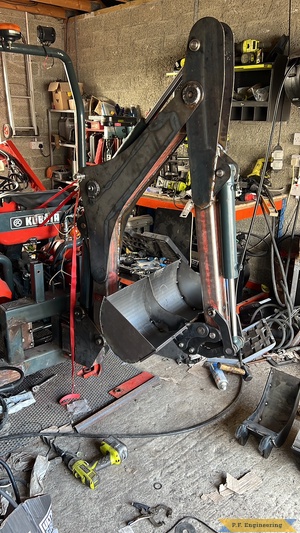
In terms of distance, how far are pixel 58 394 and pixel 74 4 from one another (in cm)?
498

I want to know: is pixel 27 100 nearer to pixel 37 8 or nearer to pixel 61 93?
pixel 61 93

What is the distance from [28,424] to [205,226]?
1.57 m

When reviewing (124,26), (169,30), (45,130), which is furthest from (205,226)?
(45,130)

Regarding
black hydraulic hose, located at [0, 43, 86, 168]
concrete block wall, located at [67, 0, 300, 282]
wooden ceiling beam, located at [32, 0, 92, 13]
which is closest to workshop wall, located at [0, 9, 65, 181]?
concrete block wall, located at [67, 0, 300, 282]

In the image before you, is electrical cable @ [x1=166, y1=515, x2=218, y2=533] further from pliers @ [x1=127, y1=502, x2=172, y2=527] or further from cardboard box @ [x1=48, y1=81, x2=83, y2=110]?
cardboard box @ [x1=48, y1=81, x2=83, y2=110]

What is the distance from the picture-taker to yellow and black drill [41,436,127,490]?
207 centimetres

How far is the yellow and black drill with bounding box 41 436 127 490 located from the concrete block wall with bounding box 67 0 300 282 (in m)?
2.60

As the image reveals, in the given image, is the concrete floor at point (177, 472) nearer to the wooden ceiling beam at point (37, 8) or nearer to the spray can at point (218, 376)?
the spray can at point (218, 376)

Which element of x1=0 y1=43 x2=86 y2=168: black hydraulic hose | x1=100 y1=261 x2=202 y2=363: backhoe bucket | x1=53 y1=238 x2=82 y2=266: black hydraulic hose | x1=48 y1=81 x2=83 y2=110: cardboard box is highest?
x1=48 y1=81 x2=83 y2=110: cardboard box

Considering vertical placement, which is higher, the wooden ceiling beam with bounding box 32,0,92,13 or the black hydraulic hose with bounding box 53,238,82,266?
the wooden ceiling beam with bounding box 32,0,92,13

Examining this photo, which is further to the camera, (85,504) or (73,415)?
(73,415)

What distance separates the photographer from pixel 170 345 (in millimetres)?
2002

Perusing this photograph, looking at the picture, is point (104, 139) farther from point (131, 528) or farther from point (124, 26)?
point (131, 528)

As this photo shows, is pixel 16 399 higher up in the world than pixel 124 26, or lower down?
lower down
